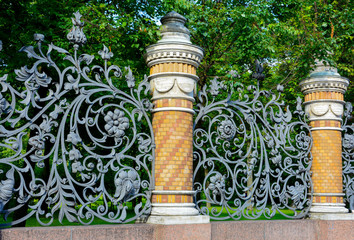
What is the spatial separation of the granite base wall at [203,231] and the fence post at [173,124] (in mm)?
160

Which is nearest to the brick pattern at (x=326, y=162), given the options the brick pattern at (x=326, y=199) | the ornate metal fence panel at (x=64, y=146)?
the brick pattern at (x=326, y=199)

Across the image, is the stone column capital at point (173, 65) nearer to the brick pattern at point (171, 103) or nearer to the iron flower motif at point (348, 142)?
the brick pattern at point (171, 103)

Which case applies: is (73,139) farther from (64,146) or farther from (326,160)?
(326,160)

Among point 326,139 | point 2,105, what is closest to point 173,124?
point 2,105

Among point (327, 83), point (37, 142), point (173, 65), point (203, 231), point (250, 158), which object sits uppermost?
point (327, 83)

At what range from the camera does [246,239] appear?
6.01 metres

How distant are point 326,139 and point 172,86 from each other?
3.69 metres

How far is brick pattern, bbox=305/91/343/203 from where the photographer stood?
7191mm

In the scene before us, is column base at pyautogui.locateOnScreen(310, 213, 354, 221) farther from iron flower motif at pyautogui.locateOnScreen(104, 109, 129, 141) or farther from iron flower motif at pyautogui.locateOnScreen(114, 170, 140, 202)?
iron flower motif at pyautogui.locateOnScreen(104, 109, 129, 141)

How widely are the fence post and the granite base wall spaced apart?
0.16 metres

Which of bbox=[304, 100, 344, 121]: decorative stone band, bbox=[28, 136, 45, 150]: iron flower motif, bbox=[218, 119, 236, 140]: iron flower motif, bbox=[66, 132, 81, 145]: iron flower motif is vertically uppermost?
bbox=[304, 100, 344, 121]: decorative stone band

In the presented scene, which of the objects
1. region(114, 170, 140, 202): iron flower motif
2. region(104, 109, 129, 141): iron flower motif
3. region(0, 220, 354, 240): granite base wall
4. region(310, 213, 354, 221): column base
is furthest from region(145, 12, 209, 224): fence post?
region(310, 213, 354, 221): column base

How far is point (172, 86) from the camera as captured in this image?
18.3 ft

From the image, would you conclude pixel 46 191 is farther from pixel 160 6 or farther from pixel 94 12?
pixel 160 6
